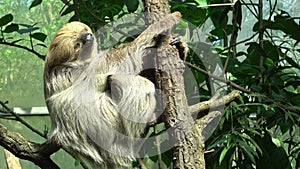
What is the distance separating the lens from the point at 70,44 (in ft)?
6.44

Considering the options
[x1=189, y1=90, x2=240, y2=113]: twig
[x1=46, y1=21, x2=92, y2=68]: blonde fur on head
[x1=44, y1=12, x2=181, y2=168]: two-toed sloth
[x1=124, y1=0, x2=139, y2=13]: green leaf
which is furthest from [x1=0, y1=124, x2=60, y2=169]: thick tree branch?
[x1=124, y1=0, x2=139, y2=13]: green leaf

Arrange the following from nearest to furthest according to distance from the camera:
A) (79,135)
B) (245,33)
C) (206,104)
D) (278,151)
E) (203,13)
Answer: (206,104)
(79,135)
(278,151)
(203,13)
(245,33)

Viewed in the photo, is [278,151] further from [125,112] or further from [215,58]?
[125,112]

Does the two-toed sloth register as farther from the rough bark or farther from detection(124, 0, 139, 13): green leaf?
detection(124, 0, 139, 13): green leaf

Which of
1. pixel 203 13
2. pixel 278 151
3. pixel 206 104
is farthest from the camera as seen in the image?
pixel 203 13

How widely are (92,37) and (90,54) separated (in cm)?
9

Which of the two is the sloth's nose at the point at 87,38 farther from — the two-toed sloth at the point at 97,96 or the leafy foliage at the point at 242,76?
the leafy foliage at the point at 242,76

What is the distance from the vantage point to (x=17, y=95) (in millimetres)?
3539

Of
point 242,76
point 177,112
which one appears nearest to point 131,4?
point 242,76

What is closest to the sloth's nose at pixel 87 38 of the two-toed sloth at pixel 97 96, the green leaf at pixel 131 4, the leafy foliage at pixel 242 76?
the two-toed sloth at pixel 97 96

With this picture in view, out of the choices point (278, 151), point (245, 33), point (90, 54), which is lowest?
point (278, 151)

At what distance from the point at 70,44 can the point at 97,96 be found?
20cm

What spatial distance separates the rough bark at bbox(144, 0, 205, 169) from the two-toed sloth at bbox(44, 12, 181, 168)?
148 mm

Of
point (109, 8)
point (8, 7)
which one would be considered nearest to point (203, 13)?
point (109, 8)
